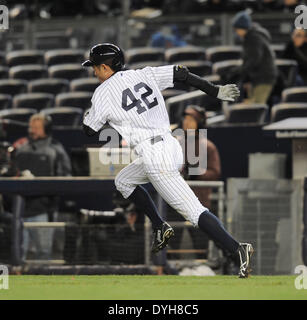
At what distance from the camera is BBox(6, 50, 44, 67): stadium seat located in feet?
52.1

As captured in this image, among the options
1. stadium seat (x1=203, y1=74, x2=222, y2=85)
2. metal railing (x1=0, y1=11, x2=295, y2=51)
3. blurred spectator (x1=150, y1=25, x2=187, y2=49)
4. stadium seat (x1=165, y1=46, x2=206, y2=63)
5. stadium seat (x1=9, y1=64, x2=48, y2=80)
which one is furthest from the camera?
stadium seat (x1=9, y1=64, x2=48, y2=80)

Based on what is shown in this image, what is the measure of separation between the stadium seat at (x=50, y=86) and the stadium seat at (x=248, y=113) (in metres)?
3.67

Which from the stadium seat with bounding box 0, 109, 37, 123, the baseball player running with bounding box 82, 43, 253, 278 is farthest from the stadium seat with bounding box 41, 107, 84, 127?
the baseball player running with bounding box 82, 43, 253, 278

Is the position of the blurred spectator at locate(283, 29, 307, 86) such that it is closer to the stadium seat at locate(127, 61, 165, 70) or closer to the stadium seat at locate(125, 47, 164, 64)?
the stadium seat at locate(127, 61, 165, 70)

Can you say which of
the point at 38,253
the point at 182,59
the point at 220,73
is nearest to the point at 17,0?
the point at 182,59

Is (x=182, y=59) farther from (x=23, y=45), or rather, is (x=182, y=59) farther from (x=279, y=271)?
(x=279, y=271)

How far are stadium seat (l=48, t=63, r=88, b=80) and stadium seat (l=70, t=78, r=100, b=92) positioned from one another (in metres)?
0.76

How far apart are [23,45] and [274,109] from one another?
21.9 feet

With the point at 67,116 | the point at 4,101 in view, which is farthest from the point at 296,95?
the point at 4,101

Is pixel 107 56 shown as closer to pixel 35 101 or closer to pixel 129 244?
pixel 129 244

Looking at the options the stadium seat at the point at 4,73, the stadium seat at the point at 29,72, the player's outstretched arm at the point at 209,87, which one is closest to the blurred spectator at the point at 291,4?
the stadium seat at the point at 29,72

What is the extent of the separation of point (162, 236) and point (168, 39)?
27.5 ft

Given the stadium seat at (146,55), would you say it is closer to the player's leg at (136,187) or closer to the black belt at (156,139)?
the player's leg at (136,187)

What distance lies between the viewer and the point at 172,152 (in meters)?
7.04
